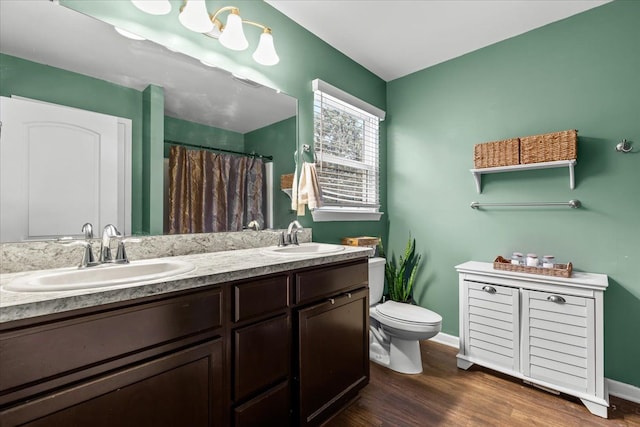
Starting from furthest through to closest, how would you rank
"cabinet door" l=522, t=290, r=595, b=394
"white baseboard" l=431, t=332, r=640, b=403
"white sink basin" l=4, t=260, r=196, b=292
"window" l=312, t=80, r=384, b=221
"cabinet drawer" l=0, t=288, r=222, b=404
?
1. "window" l=312, t=80, r=384, b=221
2. "white baseboard" l=431, t=332, r=640, b=403
3. "cabinet door" l=522, t=290, r=595, b=394
4. "white sink basin" l=4, t=260, r=196, b=292
5. "cabinet drawer" l=0, t=288, r=222, b=404

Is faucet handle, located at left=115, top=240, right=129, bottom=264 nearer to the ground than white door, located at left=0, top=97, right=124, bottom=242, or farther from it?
nearer to the ground

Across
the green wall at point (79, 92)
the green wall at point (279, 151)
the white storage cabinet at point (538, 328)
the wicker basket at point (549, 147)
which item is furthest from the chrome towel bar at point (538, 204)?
the green wall at point (79, 92)

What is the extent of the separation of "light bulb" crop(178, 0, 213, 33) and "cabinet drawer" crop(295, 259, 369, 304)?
1.35 m

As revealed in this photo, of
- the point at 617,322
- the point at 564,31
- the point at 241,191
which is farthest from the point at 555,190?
the point at 241,191

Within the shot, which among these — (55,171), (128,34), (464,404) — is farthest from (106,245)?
(464,404)

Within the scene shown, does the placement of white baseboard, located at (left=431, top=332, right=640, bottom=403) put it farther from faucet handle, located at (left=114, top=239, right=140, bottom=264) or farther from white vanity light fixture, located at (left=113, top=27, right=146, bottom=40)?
white vanity light fixture, located at (left=113, top=27, right=146, bottom=40)

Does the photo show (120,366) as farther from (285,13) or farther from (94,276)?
(285,13)

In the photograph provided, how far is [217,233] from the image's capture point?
5.57 feet

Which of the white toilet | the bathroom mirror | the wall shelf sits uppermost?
the bathroom mirror

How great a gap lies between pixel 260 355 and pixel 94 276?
2.30 feet

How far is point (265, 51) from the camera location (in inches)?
71.9

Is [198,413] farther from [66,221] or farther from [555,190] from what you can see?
[555,190]

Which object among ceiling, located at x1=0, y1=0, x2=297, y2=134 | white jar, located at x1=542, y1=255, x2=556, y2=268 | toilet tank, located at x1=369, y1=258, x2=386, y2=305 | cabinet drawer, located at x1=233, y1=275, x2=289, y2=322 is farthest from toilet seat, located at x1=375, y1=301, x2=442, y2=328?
ceiling, located at x1=0, y1=0, x2=297, y2=134

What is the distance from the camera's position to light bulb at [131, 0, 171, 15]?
1.36 meters
